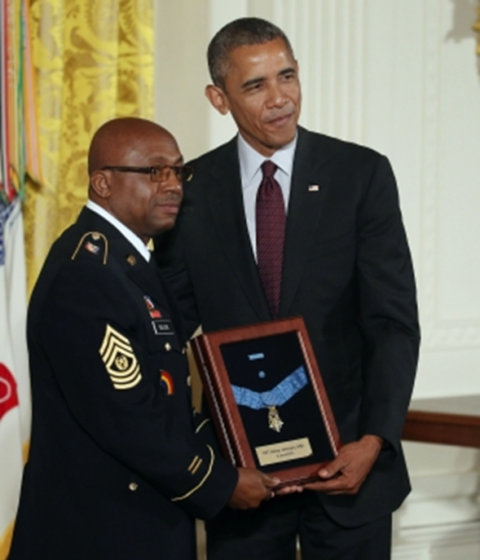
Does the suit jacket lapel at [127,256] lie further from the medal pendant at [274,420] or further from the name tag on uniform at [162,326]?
the medal pendant at [274,420]

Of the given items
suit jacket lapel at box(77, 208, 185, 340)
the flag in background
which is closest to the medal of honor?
suit jacket lapel at box(77, 208, 185, 340)

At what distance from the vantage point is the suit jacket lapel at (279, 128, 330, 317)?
2.21 m

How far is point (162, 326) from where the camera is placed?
2004 millimetres

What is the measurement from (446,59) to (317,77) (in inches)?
20.4

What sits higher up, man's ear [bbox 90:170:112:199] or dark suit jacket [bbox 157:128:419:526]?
man's ear [bbox 90:170:112:199]

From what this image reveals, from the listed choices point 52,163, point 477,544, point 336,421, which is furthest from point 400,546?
point 52,163

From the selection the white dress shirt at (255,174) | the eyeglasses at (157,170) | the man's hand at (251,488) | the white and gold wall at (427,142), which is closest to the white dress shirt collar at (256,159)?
the white dress shirt at (255,174)

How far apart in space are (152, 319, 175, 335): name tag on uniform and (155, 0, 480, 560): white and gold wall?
59.5 inches

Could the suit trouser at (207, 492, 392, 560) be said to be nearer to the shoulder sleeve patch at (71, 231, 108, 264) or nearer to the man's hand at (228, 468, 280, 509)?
the man's hand at (228, 468, 280, 509)

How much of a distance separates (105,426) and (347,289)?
2.11ft

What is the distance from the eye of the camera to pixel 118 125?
2.08 meters

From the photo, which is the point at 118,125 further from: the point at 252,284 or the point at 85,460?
the point at 85,460

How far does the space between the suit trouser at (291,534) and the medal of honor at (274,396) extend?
25 cm

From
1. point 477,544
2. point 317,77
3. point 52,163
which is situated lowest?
point 477,544
